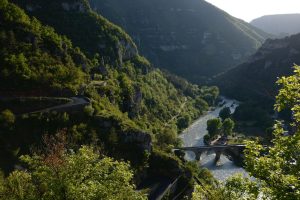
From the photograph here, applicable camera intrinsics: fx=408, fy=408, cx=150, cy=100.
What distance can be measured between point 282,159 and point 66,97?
55.6m

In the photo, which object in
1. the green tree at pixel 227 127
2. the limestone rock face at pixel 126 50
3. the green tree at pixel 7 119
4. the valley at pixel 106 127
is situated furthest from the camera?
the green tree at pixel 227 127

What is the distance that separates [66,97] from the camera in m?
70.1

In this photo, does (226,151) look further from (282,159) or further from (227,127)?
(282,159)

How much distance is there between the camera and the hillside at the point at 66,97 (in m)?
59.4

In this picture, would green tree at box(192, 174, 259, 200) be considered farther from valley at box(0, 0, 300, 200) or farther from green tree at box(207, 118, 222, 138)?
green tree at box(207, 118, 222, 138)

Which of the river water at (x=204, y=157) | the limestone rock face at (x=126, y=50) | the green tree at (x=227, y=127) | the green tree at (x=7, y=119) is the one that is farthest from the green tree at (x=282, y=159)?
the green tree at (x=227, y=127)

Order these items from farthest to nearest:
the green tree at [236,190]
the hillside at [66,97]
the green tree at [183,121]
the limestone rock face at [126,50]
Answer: the green tree at [183,121]
the limestone rock face at [126,50]
the hillside at [66,97]
the green tree at [236,190]

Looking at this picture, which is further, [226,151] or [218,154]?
[226,151]

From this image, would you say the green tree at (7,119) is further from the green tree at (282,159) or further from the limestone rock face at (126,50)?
the limestone rock face at (126,50)

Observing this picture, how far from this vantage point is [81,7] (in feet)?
408

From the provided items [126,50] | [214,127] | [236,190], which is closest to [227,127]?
[214,127]

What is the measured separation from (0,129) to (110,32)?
73492 mm

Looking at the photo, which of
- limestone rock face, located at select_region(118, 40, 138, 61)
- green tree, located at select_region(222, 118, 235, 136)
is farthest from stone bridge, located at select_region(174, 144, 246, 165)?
limestone rock face, located at select_region(118, 40, 138, 61)

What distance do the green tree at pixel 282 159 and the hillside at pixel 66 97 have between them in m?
24.6
